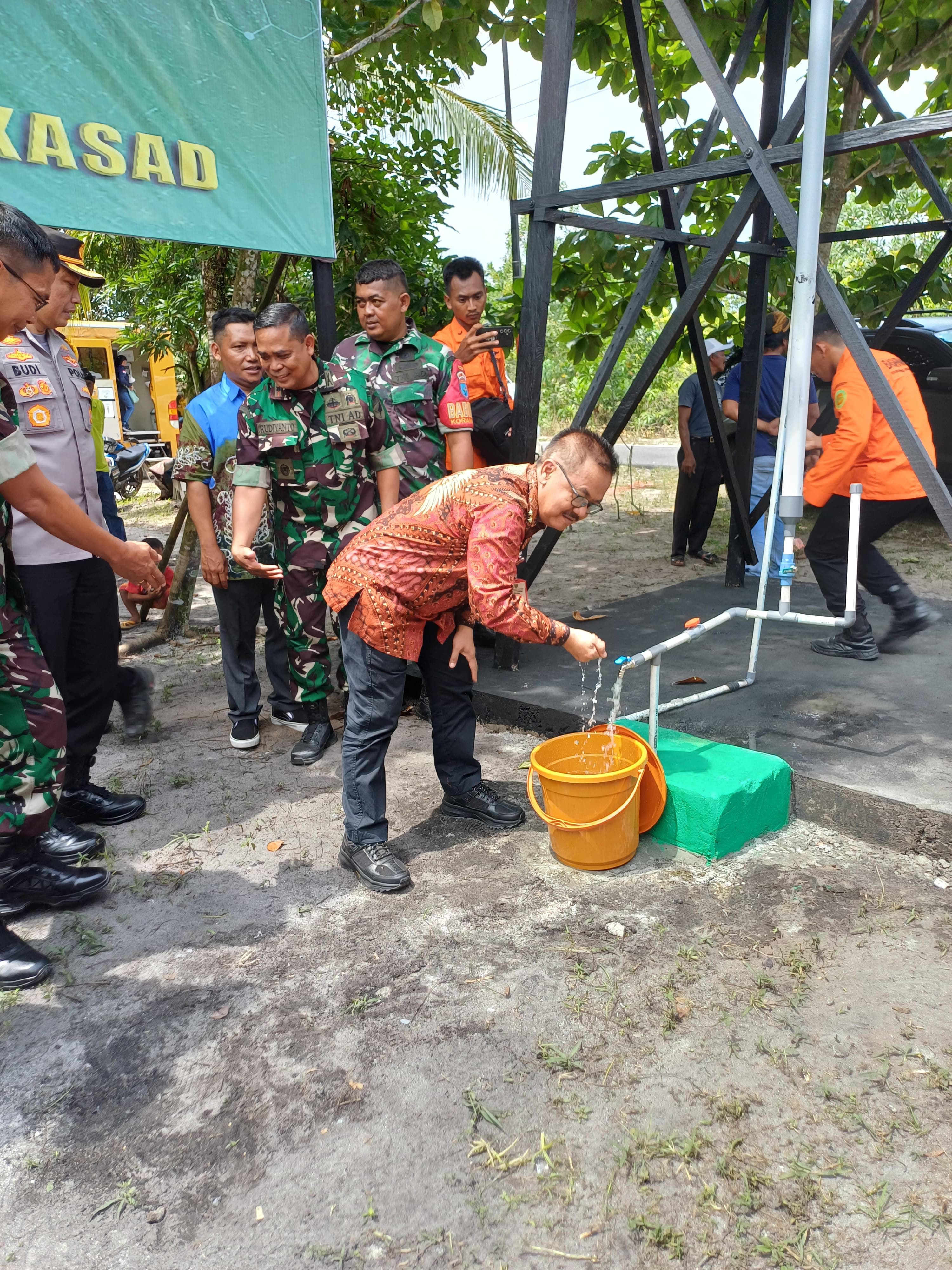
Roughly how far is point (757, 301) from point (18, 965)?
5419mm

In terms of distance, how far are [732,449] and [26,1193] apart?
21.6 feet

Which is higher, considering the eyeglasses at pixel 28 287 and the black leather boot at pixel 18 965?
the eyeglasses at pixel 28 287

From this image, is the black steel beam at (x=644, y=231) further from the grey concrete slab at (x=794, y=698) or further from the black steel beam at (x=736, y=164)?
the grey concrete slab at (x=794, y=698)

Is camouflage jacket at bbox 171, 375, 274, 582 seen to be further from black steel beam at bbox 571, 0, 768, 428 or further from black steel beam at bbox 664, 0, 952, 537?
black steel beam at bbox 664, 0, 952, 537

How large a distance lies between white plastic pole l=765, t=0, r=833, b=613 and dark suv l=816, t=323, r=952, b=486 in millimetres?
5003

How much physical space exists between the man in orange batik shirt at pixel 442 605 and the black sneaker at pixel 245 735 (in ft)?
4.08

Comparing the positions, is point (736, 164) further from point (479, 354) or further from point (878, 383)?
point (479, 354)

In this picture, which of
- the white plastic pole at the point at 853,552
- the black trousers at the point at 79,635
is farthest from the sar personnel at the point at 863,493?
the black trousers at the point at 79,635

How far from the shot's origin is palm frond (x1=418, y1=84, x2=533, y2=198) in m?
9.01

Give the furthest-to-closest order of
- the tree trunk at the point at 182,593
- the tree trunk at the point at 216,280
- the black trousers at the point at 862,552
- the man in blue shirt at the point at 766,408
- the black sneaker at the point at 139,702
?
1. the tree trunk at the point at 216,280
2. the man in blue shirt at the point at 766,408
3. the tree trunk at the point at 182,593
4. the black trousers at the point at 862,552
5. the black sneaker at the point at 139,702

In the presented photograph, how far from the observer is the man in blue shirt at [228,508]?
418 cm

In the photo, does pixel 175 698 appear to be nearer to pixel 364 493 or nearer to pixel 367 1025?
pixel 364 493

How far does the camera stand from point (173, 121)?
3.83 meters

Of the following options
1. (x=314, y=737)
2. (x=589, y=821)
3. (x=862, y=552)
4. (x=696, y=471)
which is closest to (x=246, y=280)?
(x=314, y=737)
